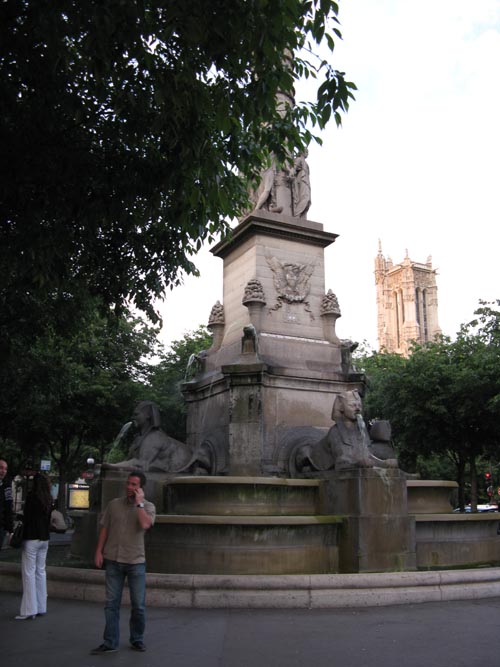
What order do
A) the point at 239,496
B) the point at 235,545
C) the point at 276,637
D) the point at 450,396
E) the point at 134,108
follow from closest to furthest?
the point at 276,637 < the point at 134,108 < the point at 235,545 < the point at 239,496 < the point at 450,396

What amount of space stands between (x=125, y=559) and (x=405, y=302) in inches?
5312

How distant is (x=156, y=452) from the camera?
1249 cm

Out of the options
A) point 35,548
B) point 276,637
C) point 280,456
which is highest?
point 280,456

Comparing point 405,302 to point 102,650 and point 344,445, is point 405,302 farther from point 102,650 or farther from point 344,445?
point 102,650

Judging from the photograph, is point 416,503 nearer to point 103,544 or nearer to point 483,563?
point 483,563

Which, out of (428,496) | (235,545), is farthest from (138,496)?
(428,496)

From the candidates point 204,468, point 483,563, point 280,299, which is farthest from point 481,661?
point 280,299

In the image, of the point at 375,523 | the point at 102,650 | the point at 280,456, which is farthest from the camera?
the point at 280,456

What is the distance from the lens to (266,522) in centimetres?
944

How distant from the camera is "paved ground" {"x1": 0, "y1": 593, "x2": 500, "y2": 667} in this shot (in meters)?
5.89

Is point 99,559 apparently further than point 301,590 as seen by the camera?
No

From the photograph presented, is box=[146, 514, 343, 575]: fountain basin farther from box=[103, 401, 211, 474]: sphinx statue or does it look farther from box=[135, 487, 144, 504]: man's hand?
box=[135, 487, 144, 504]: man's hand

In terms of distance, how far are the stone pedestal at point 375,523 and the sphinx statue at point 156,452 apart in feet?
10.3

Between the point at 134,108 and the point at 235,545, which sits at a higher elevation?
the point at 134,108
